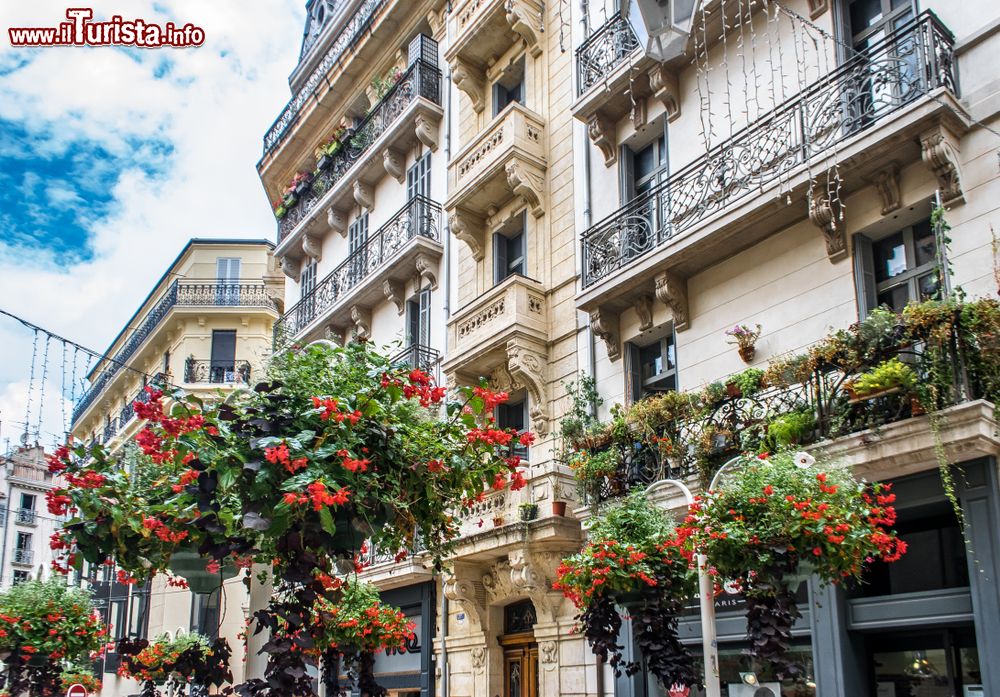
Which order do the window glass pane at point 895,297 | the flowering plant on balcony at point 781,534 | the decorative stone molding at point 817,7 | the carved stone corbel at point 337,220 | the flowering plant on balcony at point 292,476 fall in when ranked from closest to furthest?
the flowering plant on balcony at point 292,476
the flowering plant on balcony at point 781,534
the window glass pane at point 895,297
the decorative stone molding at point 817,7
the carved stone corbel at point 337,220

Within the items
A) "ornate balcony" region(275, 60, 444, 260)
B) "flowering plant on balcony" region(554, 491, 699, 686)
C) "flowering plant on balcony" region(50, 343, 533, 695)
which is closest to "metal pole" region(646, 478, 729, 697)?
"flowering plant on balcony" region(554, 491, 699, 686)

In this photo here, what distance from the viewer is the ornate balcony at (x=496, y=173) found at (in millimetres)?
17922

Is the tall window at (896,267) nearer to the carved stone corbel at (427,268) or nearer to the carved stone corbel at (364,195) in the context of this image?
the carved stone corbel at (427,268)

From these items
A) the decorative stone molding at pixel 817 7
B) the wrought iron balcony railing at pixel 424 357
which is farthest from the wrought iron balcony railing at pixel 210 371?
the decorative stone molding at pixel 817 7

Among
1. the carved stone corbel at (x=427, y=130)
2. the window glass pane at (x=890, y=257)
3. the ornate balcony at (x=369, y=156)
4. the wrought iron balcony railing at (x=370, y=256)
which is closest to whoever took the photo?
the window glass pane at (x=890, y=257)

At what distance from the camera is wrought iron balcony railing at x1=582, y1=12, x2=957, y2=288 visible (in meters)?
11.1

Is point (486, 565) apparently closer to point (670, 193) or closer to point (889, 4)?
point (670, 193)

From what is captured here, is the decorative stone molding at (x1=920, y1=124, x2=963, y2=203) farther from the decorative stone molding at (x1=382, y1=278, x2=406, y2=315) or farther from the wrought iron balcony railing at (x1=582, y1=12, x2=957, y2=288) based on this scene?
the decorative stone molding at (x1=382, y1=278, x2=406, y2=315)

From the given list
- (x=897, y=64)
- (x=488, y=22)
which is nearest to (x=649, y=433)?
(x=897, y=64)

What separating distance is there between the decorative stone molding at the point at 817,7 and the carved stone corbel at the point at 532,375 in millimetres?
6820

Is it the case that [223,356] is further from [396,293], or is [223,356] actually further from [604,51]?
[604,51]

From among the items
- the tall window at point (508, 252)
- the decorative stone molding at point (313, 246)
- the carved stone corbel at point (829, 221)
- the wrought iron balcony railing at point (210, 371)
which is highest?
the decorative stone molding at point (313, 246)

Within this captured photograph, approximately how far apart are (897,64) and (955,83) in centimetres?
68

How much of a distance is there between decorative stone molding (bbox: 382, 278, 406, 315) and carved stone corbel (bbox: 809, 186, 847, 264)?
11.7 meters
